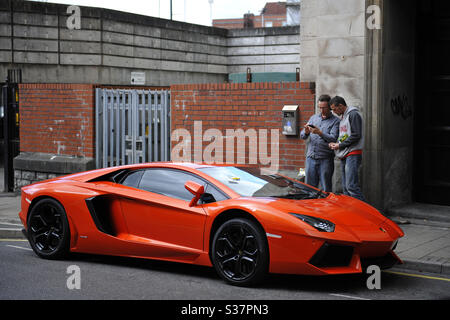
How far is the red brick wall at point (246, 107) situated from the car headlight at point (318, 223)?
4.83 meters

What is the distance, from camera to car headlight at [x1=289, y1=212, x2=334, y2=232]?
5898 mm

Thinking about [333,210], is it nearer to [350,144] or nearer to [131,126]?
[350,144]

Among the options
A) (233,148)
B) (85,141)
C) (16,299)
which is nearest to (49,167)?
(85,141)

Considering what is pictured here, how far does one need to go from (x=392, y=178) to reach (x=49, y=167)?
23.9 ft

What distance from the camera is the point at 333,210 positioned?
6.34 meters

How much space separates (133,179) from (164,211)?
73 cm

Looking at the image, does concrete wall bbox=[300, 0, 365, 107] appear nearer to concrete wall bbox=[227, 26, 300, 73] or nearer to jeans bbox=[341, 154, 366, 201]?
jeans bbox=[341, 154, 366, 201]

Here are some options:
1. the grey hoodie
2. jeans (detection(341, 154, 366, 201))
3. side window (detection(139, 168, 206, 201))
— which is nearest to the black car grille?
side window (detection(139, 168, 206, 201))

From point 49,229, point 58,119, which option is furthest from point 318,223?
point 58,119

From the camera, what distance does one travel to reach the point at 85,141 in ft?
44.9

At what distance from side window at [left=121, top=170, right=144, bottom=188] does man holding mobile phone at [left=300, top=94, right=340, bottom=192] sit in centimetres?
310

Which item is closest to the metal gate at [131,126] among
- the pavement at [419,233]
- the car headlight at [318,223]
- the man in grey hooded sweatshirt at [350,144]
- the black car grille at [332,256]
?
the pavement at [419,233]

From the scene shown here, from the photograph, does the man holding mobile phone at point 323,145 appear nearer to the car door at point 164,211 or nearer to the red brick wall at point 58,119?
the car door at point 164,211
